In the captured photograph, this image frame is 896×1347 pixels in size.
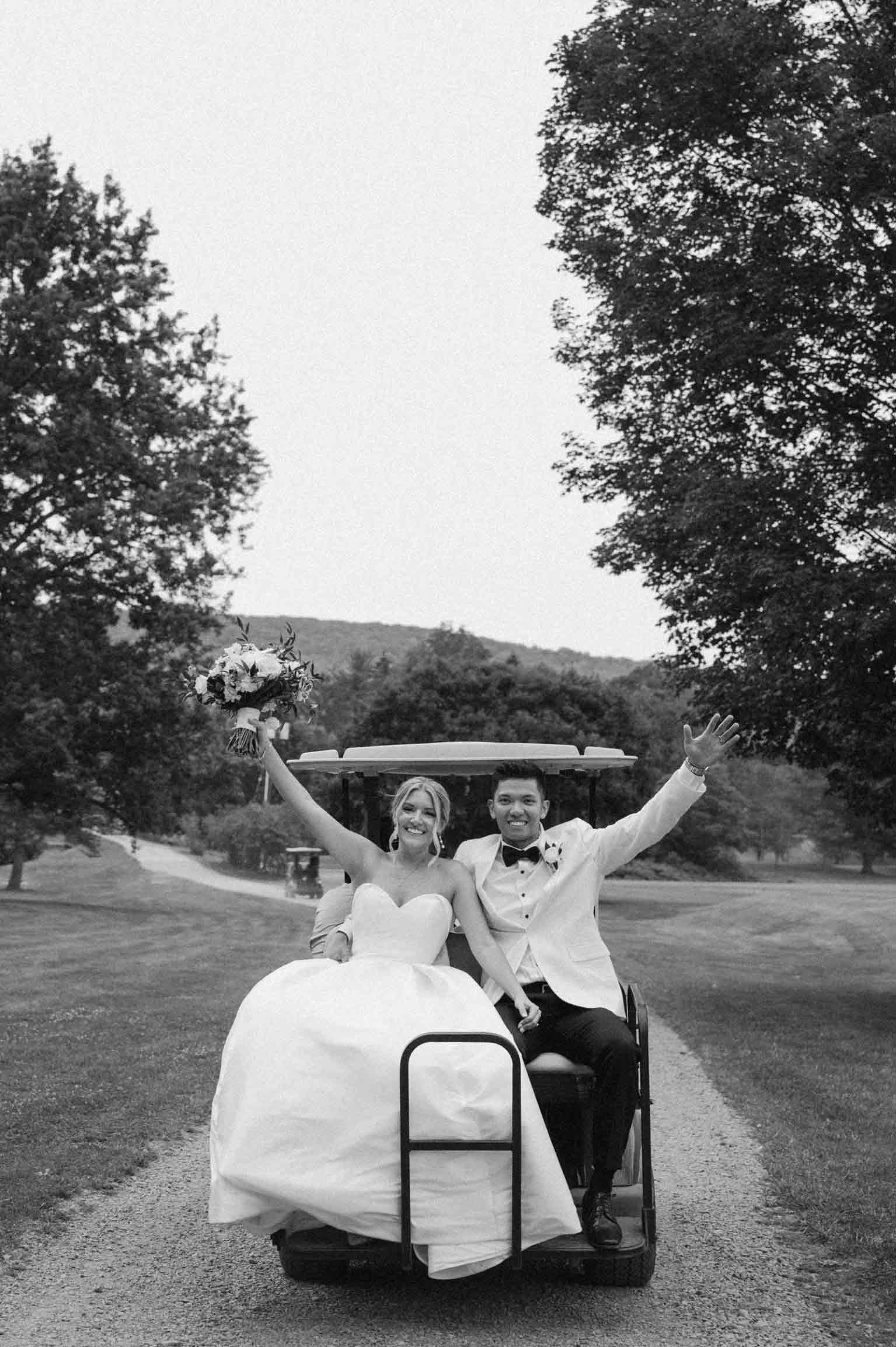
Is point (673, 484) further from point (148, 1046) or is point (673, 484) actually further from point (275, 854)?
point (275, 854)

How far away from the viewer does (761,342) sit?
1433 centimetres

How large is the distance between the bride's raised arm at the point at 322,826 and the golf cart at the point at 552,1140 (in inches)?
19.2

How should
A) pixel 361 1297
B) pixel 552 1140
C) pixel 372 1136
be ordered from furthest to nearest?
pixel 552 1140
pixel 361 1297
pixel 372 1136

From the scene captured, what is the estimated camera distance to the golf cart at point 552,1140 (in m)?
4.78

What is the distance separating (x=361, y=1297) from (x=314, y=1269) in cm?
22

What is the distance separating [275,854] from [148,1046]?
49.3m

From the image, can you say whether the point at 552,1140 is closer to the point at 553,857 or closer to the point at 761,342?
the point at 553,857

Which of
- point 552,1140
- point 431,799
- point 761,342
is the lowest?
point 552,1140

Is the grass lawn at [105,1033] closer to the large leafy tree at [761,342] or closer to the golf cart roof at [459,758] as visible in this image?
the golf cart roof at [459,758]

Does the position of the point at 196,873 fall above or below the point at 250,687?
below

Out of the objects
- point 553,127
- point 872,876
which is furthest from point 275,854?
point 553,127

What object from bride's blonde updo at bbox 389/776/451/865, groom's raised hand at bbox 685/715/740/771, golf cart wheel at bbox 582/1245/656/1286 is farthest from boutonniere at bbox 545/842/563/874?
golf cart wheel at bbox 582/1245/656/1286

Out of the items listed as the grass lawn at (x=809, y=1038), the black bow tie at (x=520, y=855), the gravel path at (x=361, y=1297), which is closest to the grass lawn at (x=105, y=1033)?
the gravel path at (x=361, y=1297)

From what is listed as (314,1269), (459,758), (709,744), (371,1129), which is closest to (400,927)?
(459,758)
